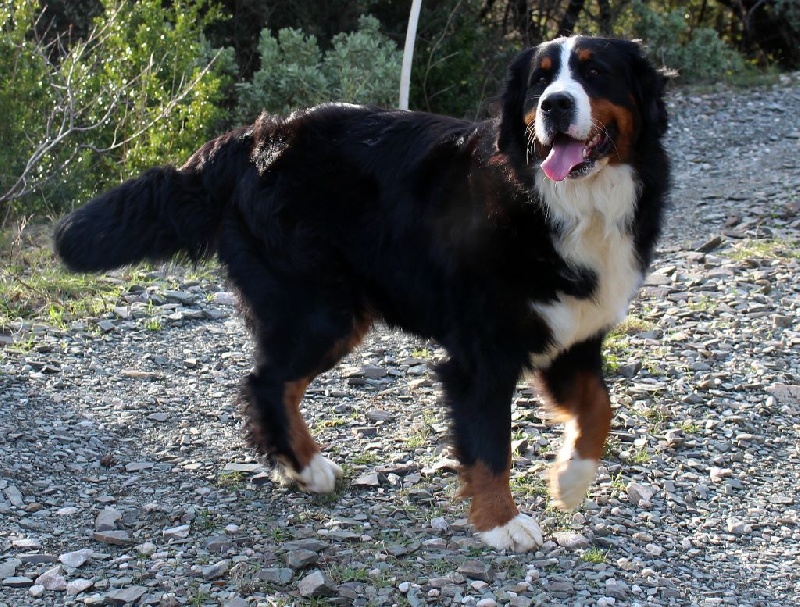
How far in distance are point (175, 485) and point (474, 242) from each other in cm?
148

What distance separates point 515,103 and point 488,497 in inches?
56.0

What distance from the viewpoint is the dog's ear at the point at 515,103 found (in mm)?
3748

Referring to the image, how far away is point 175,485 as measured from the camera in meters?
4.01

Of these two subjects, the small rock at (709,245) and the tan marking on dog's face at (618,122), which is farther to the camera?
the small rock at (709,245)

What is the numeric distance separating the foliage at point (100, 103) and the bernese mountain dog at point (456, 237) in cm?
305

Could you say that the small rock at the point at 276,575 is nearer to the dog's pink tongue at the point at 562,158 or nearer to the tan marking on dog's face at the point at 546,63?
the dog's pink tongue at the point at 562,158

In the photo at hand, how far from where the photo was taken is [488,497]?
367 cm

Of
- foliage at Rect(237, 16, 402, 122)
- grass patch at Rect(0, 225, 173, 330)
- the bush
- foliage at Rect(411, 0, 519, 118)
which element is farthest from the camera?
the bush

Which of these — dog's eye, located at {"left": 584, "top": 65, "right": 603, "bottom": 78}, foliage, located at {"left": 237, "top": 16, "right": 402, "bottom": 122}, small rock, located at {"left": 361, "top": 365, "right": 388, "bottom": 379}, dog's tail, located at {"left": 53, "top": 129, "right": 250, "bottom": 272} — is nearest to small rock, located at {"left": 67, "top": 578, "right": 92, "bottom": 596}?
dog's tail, located at {"left": 53, "top": 129, "right": 250, "bottom": 272}

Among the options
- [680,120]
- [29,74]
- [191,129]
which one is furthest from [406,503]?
[680,120]

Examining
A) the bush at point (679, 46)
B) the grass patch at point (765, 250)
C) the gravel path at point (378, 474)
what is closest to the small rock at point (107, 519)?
the gravel path at point (378, 474)

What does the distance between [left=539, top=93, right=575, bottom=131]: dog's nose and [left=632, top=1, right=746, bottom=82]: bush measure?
29.1ft

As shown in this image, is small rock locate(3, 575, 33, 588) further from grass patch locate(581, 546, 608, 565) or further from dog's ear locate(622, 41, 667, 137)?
dog's ear locate(622, 41, 667, 137)

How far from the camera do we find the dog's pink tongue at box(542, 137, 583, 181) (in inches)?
139
